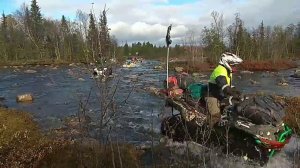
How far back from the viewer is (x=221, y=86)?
30.4 ft

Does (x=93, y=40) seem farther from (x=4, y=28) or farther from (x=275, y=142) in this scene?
(x=4, y=28)

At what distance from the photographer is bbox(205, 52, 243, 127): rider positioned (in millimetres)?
9266

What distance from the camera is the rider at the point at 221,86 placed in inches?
365

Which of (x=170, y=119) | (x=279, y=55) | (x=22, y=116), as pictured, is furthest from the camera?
(x=279, y=55)

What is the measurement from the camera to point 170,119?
1069 centimetres

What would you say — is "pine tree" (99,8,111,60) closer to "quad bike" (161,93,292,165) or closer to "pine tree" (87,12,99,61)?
"pine tree" (87,12,99,61)

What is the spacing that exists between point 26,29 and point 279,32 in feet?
175

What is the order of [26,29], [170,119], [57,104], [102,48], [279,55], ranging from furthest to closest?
[26,29] → [279,55] → [57,104] → [170,119] → [102,48]

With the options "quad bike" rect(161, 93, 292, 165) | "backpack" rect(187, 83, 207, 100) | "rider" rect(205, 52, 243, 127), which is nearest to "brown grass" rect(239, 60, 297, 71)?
"backpack" rect(187, 83, 207, 100)

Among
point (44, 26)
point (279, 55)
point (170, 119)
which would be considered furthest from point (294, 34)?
point (170, 119)

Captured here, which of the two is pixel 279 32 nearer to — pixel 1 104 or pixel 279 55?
pixel 279 55

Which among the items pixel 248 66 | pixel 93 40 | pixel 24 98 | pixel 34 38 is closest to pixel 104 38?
pixel 93 40

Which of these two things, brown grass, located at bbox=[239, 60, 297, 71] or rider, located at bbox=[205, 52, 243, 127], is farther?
brown grass, located at bbox=[239, 60, 297, 71]

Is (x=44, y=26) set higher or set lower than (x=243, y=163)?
higher
